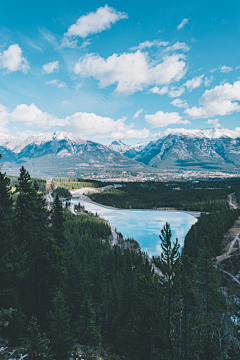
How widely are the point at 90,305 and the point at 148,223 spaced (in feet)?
255

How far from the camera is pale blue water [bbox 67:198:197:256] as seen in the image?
2844 inches

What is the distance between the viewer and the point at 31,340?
12812mm

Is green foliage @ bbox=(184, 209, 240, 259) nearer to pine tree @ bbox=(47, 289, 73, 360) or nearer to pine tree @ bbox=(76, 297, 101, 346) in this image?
pine tree @ bbox=(76, 297, 101, 346)

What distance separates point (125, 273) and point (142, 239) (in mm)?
47913

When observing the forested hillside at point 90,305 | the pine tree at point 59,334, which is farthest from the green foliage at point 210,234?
the pine tree at point 59,334

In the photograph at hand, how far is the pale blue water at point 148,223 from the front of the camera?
237 feet

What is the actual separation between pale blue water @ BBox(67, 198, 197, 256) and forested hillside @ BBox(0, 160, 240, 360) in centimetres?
3515

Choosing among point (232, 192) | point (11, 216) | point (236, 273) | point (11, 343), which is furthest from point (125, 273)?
point (232, 192)

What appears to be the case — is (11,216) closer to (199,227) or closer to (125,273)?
(125,273)

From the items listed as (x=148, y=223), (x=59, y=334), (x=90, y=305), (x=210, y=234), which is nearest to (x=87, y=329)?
(x=90, y=305)

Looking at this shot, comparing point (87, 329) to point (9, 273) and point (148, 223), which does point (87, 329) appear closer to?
point (9, 273)

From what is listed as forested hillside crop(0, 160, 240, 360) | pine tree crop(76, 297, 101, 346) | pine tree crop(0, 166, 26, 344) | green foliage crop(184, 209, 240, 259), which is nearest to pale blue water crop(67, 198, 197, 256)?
green foliage crop(184, 209, 240, 259)

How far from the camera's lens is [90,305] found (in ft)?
66.5

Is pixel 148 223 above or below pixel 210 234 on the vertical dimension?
below
